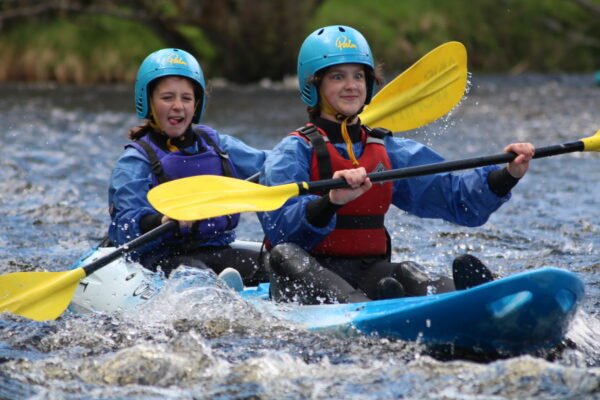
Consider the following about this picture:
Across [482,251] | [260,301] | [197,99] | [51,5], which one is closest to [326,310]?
[260,301]

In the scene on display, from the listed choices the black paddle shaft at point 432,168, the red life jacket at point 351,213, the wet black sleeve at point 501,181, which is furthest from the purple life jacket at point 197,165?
the wet black sleeve at point 501,181

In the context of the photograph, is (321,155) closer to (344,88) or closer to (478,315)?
(344,88)

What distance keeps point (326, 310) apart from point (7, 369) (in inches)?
55.2

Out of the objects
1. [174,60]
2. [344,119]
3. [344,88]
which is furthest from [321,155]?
[174,60]

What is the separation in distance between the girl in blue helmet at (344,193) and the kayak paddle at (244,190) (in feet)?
0.32

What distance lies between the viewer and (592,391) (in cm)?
407

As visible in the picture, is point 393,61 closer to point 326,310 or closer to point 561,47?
point 561,47

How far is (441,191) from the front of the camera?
5.39 metres

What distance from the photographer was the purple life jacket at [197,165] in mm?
5785

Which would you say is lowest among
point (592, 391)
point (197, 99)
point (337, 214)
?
point (592, 391)

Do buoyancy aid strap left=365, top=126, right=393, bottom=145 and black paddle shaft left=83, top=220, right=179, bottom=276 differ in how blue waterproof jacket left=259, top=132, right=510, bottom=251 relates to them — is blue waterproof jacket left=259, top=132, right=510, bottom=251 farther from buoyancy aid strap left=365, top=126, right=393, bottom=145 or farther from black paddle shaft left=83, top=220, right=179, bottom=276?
black paddle shaft left=83, top=220, right=179, bottom=276

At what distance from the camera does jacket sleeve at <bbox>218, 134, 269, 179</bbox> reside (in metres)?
6.15

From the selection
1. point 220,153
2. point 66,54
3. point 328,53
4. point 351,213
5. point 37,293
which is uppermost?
point 66,54

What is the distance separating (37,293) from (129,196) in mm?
749
